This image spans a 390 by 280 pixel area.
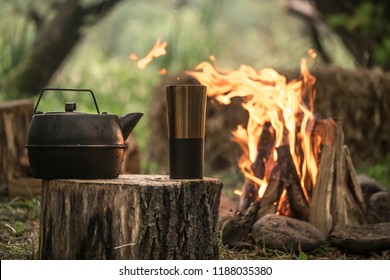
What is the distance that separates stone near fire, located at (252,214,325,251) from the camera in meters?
4.19

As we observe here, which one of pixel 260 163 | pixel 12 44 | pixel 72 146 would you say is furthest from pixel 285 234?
pixel 12 44

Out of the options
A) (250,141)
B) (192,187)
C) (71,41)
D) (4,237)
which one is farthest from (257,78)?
(71,41)

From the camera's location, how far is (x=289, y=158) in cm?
465

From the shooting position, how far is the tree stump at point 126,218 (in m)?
3.35

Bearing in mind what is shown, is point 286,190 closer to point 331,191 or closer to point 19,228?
point 331,191

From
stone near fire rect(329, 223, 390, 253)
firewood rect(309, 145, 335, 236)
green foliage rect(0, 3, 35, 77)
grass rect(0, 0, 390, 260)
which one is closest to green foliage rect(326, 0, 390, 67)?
grass rect(0, 0, 390, 260)

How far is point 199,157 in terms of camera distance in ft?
11.8

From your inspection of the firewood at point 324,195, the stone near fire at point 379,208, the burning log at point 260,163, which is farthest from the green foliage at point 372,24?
the firewood at point 324,195

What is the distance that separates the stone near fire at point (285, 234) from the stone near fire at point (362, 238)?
11 cm

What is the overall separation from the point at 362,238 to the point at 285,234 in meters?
0.46

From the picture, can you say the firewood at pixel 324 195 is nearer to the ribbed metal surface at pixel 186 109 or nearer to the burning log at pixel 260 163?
the burning log at pixel 260 163
